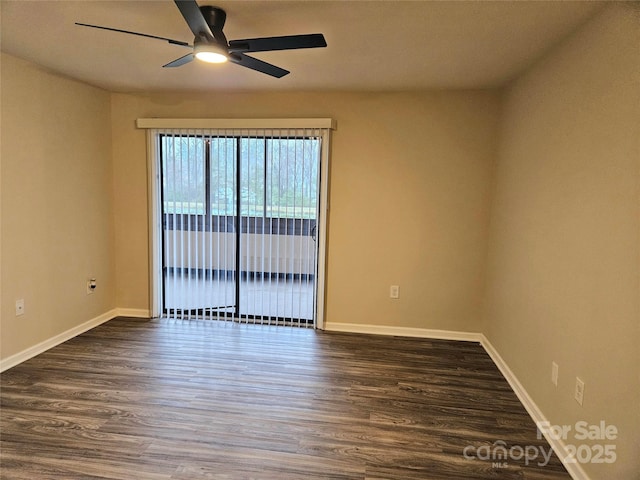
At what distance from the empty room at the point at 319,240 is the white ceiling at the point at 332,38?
24mm

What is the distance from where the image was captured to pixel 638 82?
1656mm

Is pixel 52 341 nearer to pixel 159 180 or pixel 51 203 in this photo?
pixel 51 203

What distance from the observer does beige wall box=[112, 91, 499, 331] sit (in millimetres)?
3652

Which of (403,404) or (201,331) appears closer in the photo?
(403,404)

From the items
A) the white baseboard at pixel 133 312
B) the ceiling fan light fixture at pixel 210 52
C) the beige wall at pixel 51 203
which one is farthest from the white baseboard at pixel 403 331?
the ceiling fan light fixture at pixel 210 52

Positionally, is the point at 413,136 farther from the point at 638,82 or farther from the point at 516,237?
the point at 638,82

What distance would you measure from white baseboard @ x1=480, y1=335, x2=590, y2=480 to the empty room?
15 millimetres

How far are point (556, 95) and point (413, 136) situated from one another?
139 centimetres

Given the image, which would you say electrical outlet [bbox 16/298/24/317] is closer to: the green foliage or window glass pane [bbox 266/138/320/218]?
the green foliage

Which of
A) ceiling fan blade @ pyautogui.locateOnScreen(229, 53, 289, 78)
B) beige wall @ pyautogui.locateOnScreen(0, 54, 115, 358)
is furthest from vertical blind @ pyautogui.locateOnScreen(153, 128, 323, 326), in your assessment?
ceiling fan blade @ pyautogui.locateOnScreen(229, 53, 289, 78)

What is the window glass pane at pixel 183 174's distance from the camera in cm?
397

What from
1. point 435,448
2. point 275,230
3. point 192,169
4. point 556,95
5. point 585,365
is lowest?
point 435,448

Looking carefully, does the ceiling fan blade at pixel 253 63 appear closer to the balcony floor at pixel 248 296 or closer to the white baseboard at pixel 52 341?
the balcony floor at pixel 248 296

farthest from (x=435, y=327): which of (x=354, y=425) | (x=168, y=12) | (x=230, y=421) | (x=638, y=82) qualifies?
(x=168, y=12)
